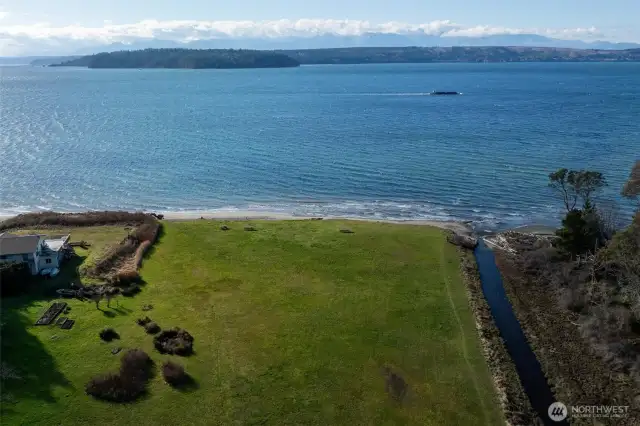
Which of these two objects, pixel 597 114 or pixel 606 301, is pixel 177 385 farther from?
pixel 597 114

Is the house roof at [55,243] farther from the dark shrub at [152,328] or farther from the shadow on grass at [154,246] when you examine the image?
the dark shrub at [152,328]

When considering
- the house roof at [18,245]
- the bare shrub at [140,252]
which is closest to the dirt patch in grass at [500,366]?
the bare shrub at [140,252]

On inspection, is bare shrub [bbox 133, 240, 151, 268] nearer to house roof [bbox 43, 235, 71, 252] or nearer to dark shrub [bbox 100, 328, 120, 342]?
house roof [bbox 43, 235, 71, 252]

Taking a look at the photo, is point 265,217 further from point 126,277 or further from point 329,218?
point 126,277

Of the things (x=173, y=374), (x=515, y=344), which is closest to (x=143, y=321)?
(x=173, y=374)

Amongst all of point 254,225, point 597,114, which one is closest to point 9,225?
point 254,225

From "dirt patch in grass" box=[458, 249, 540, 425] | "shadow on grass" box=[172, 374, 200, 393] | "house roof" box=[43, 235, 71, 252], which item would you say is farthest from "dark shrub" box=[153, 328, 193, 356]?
"dirt patch in grass" box=[458, 249, 540, 425]
